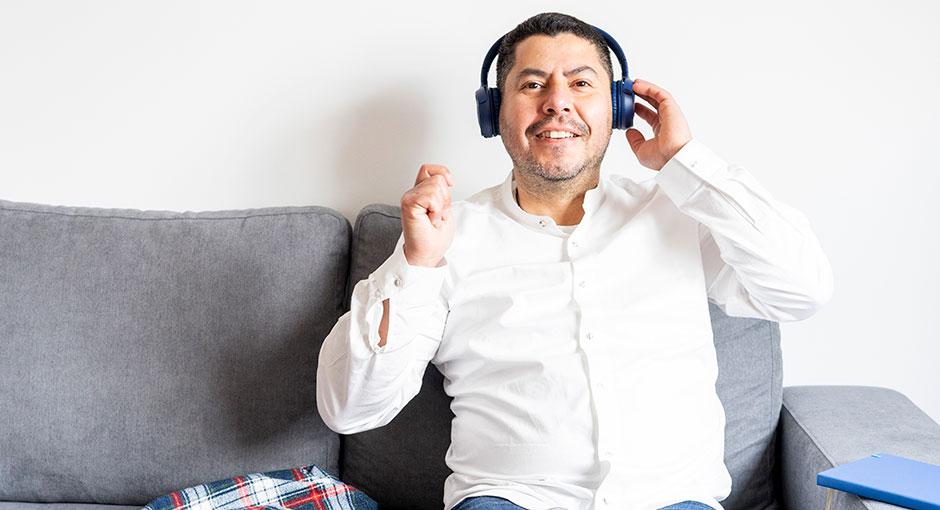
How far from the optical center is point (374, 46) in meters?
1.99

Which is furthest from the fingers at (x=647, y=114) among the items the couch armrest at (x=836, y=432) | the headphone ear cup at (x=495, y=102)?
the couch armrest at (x=836, y=432)

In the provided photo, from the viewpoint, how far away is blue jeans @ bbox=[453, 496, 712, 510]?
151 centimetres

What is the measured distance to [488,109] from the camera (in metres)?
1.74

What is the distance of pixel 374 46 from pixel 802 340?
109 centimetres

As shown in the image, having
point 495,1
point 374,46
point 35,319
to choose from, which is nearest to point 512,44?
point 495,1

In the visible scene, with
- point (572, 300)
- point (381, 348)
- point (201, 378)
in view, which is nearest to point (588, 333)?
point (572, 300)

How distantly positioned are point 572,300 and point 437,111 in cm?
58

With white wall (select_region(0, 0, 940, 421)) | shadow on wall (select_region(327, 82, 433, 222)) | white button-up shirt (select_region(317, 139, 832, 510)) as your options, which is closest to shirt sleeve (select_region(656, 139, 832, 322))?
white button-up shirt (select_region(317, 139, 832, 510))

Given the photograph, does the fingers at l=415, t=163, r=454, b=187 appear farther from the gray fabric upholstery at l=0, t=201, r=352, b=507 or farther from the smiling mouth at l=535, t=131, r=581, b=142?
the gray fabric upholstery at l=0, t=201, r=352, b=507

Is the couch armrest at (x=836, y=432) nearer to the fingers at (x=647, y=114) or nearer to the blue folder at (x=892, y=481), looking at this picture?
the blue folder at (x=892, y=481)

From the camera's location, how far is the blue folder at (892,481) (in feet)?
4.11

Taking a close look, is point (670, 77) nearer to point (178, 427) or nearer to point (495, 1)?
point (495, 1)

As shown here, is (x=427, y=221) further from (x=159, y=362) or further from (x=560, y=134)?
(x=159, y=362)

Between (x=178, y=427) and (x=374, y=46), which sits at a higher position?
(x=374, y=46)
